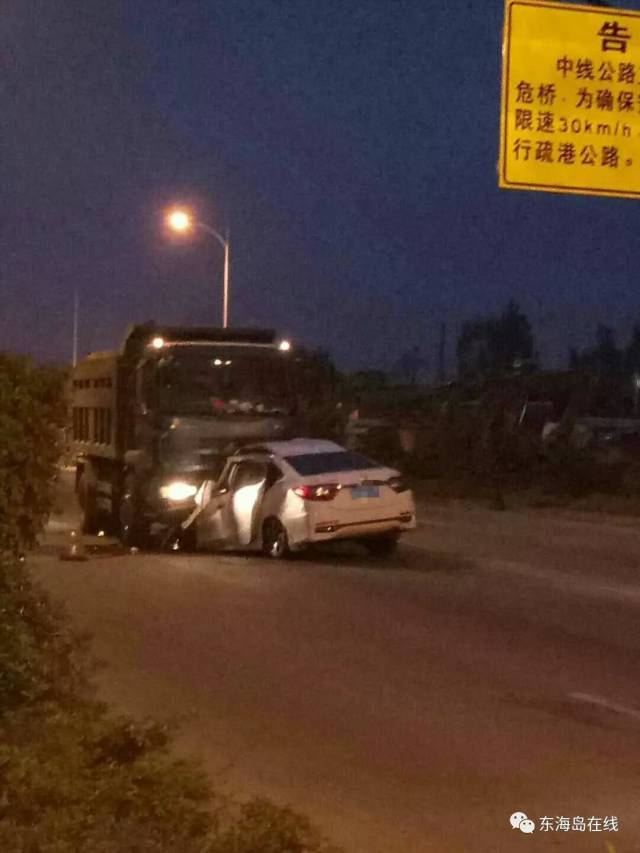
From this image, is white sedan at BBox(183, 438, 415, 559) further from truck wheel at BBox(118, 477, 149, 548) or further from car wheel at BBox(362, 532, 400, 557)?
truck wheel at BBox(118, 477, 149, 548)

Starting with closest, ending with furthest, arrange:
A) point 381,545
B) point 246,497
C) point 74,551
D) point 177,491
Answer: point 381,545 < point 246,497 < point 74,551 < point 177,491

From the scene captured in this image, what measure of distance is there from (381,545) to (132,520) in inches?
172

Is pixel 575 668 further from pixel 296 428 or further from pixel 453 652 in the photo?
pixel 296 428

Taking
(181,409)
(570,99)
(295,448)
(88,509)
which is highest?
(570,99)

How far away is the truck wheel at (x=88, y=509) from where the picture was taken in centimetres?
2466

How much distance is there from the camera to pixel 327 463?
1803 centimetres

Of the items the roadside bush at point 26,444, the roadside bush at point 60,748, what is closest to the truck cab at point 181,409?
the roadside bush at point 60,748

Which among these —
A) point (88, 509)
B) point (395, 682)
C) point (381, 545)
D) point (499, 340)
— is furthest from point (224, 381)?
point (499, 340)

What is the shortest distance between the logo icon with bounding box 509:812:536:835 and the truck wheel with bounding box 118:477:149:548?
1414 cm

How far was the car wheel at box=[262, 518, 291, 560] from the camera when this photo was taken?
17906 millimetres

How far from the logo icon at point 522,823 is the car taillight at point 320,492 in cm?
1033

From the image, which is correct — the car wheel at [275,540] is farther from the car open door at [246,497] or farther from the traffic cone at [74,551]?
the traffic cone at [74,551]

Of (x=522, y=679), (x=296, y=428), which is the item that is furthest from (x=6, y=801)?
(x=296, y=428)

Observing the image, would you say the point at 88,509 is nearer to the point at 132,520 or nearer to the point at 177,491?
the point at 132,520
